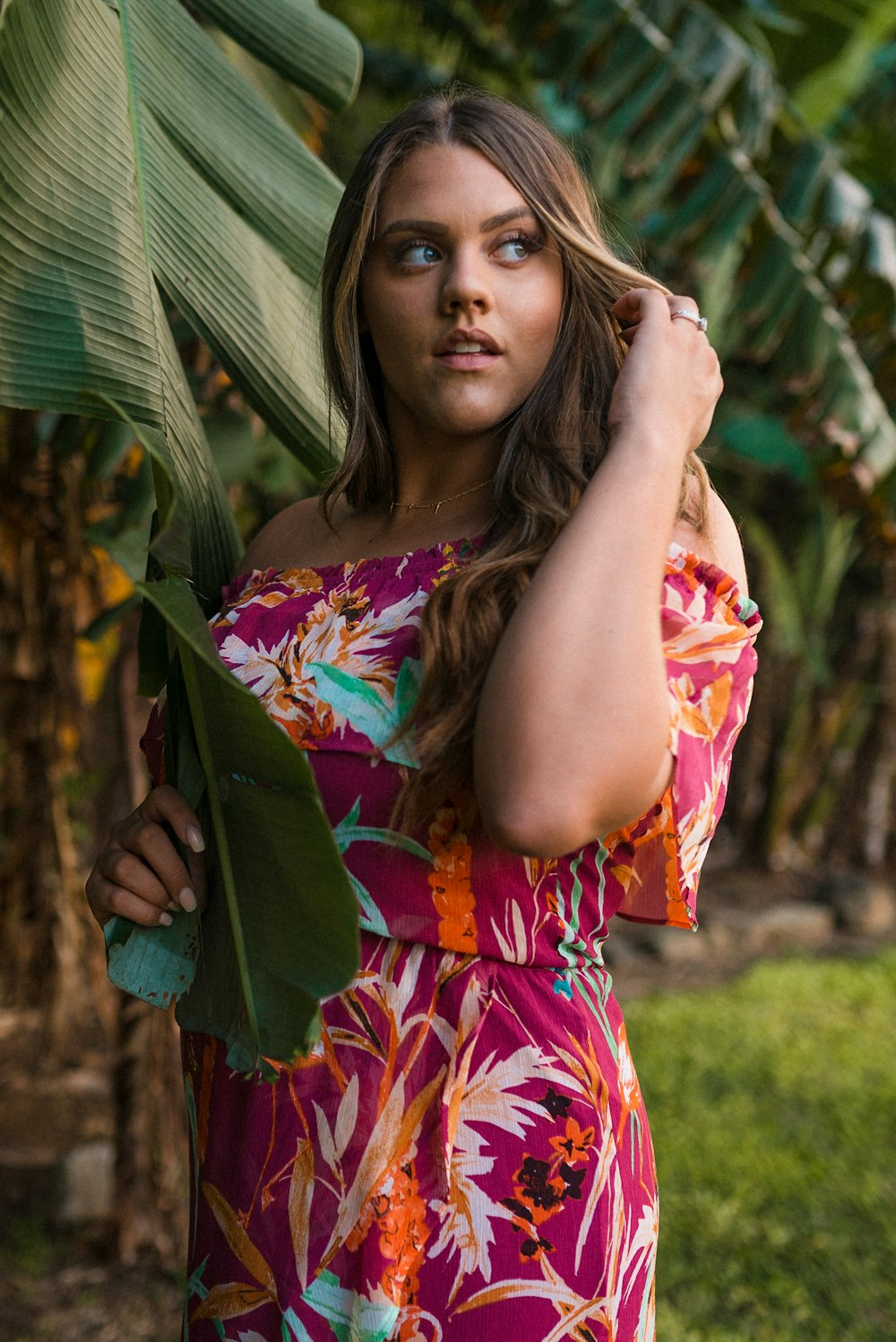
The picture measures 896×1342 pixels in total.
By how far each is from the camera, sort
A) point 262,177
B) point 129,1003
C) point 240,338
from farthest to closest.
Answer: point 129,1003, point 262,177, point 240,338

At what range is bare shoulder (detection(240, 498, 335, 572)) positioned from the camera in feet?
4.79

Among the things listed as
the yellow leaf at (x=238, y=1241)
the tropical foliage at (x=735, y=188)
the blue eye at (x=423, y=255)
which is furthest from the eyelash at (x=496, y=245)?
the yellow leaf at (x=238, y=1241)

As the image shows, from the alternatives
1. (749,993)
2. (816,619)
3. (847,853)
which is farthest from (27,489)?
(847,853)

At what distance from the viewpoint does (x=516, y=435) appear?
1271 millimetres

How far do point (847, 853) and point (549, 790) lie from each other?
6377 mm

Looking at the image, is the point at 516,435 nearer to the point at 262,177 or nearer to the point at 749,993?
the point at 262,177

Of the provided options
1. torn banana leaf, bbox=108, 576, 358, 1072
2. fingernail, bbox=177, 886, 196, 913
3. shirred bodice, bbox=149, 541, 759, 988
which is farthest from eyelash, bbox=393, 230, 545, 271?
fingernail, bbox=177, 886, 196, 913

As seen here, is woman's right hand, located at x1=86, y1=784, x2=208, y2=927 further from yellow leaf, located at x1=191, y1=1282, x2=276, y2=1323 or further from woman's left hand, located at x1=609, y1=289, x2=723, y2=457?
woman's left hand, located at x1=609, y1=289, x2=723, y2=457

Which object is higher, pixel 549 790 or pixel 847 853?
pixel 549 790

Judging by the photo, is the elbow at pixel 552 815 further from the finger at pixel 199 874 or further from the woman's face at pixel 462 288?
the woman's face at pixel 462 288

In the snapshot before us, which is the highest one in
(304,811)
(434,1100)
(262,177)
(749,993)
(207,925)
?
(262,177)

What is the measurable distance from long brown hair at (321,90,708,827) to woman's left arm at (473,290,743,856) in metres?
0.06

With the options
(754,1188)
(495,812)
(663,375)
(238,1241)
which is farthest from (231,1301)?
(754,1188)

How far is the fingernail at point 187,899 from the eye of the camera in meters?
1.16
